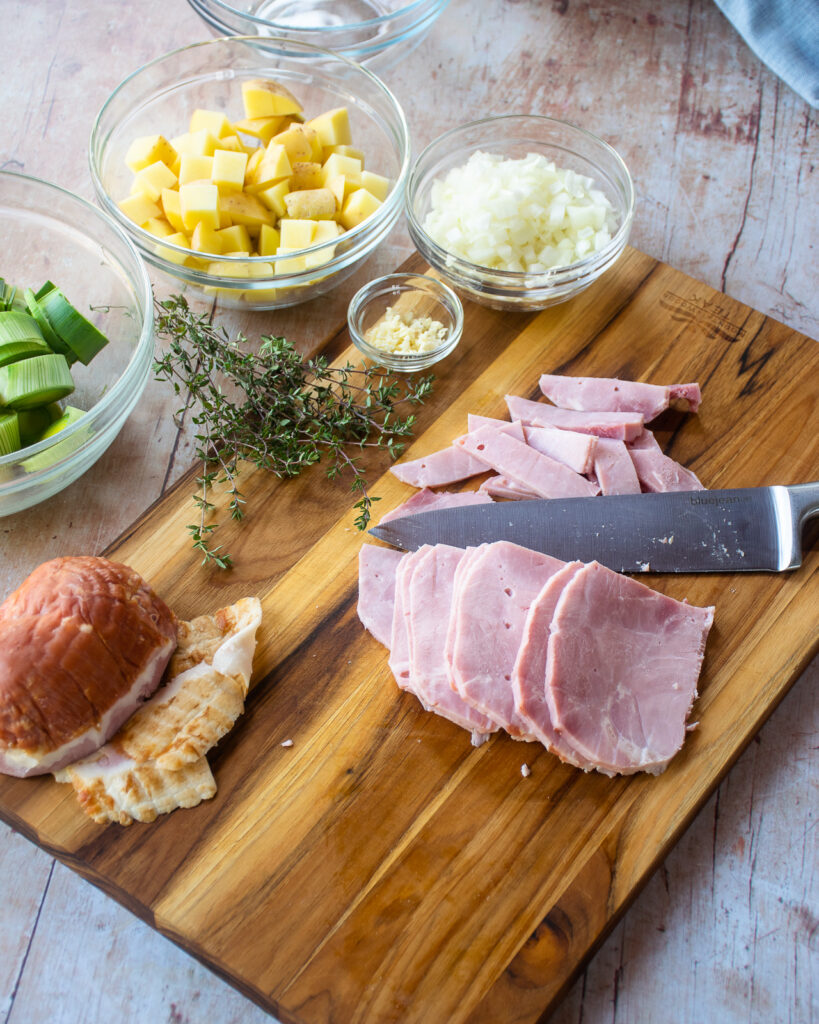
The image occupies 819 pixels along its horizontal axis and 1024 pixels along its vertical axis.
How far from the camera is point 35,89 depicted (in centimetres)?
398

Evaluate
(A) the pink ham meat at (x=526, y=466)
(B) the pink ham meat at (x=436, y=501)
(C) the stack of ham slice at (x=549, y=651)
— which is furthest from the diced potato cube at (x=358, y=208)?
(C) the stack of ham slice at (x=549, y=651)

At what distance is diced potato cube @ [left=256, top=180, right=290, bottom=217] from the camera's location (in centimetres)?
318

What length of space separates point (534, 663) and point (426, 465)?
0.78 m

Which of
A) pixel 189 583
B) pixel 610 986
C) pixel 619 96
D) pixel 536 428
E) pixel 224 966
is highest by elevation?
pixel 619 96

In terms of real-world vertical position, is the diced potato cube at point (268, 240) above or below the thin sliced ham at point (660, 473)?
above

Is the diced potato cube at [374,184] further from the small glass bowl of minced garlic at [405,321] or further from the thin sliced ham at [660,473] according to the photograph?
the thin sliced ham at [660,473]

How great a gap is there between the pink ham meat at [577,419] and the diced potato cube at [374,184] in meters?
0.95

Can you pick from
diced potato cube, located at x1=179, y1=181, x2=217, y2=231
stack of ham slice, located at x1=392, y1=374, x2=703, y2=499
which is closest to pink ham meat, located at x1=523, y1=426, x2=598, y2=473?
stack of ham slice, located at x1=392, y1=374, x2=703, y2=499

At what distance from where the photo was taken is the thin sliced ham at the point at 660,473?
9.38 ft

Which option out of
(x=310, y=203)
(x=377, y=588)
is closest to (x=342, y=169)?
(x=310, y=203)

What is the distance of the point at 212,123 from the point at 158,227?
45 cm

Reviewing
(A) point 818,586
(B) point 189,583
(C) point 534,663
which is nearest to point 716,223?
(A) point 818,586

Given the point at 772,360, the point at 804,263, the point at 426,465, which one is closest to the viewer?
the point at 426,465

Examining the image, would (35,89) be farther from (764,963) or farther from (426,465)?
(764,963)
